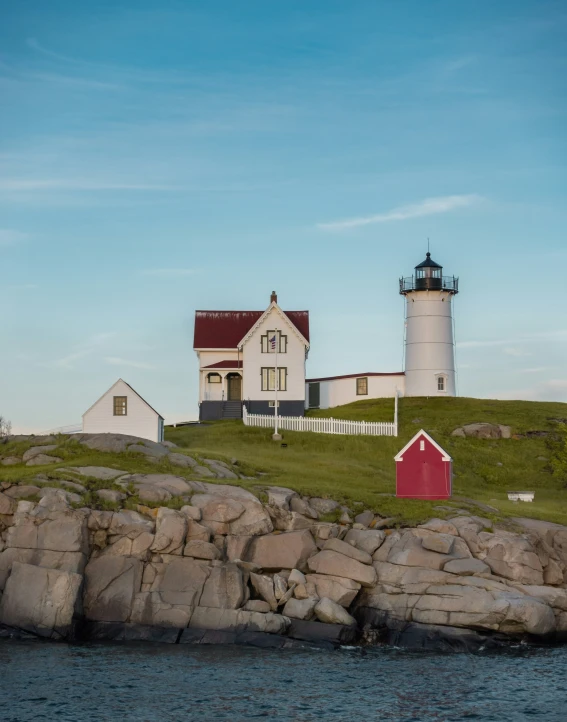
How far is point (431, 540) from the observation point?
32.9m

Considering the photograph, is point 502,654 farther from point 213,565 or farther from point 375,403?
point 375,403

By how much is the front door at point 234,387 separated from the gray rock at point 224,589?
3764 cm

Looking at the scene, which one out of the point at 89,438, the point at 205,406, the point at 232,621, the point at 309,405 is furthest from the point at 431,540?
the point at 309,405

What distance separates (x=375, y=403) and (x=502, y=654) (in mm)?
42621

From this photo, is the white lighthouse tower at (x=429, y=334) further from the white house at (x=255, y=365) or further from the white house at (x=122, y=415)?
the white house at (x=122, y=415)

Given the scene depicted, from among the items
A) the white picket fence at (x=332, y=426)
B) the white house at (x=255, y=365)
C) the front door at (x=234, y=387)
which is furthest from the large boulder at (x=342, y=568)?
the front door at (x=234, y=387)

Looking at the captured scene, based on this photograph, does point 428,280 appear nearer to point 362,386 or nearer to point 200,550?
point 362,386

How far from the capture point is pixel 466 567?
3191 centimetres

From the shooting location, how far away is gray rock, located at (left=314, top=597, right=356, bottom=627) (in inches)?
1201

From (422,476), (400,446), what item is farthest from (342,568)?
(400,446)

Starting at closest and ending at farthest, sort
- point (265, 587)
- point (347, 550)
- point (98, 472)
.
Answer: point (265, 587), point (347, 550), point (98, 472)

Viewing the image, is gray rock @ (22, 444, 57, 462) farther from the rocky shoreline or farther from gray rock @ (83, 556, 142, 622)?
gray rock @ (83, 556, 142, 622)

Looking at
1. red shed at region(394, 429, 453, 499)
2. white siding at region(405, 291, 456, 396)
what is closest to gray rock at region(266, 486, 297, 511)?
red shed at region(394, 429, 453, 499)

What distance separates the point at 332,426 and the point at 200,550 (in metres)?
28.2
